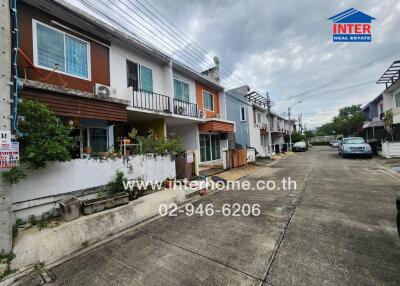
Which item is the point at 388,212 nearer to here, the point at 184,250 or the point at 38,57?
the point at 184,250

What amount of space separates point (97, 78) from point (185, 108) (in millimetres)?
4916

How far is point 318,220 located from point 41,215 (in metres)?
6.23

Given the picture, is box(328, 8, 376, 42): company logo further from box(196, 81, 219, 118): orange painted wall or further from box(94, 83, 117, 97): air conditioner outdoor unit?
box(94, 83, 117, 97): air conditioner outdoor unit

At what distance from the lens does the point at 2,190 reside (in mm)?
3197

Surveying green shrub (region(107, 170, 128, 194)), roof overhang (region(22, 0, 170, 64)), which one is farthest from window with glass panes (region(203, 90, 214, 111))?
green shrub (region(107, 170, 128, 194))

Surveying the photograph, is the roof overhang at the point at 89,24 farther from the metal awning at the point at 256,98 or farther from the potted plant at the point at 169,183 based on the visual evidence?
the metal awning at the point at 256,98

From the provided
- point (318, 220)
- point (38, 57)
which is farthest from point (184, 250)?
point (38, 57)

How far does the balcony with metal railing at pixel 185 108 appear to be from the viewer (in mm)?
10565

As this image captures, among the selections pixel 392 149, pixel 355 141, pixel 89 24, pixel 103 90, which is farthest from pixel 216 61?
pixel 392 149

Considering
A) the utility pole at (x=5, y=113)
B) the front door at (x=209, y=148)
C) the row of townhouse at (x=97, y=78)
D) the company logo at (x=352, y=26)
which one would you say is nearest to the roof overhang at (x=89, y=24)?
the row of townhouse at (x=97, y=78)

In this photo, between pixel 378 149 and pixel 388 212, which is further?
pixel 378 149

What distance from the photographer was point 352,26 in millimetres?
9805

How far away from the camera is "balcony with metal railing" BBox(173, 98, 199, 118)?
34.7ft

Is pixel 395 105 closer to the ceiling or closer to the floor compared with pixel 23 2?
closer to the floor
